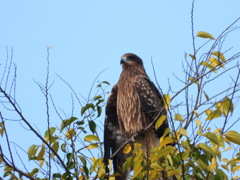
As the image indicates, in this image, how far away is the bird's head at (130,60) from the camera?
19.7 ft

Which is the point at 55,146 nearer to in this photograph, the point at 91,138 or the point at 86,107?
the point at 91,138

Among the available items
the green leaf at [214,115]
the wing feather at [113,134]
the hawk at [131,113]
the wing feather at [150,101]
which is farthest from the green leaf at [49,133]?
the wing feather at [150,101]

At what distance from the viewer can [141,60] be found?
6.21 m

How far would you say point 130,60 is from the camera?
6.08m

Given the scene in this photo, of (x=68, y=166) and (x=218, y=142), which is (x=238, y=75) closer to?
(x=218, y=142)

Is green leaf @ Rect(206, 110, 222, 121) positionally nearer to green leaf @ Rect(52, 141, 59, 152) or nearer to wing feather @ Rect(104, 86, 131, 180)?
green leaf @ Rect(52, 141, 59, 152)

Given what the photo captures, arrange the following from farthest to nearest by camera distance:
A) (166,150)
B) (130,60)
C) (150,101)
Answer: (130,60) < (150,101) < (166,150)

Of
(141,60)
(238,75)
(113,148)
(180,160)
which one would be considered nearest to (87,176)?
(180,160)

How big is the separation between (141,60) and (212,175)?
3622mm

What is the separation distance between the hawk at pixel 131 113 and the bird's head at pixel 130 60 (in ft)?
A: 1.73

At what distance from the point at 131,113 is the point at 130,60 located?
109 centimetres

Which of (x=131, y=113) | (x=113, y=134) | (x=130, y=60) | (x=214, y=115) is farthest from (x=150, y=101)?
(x=214, y=115)

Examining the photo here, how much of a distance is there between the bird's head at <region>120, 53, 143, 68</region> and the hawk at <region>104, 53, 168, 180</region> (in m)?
0.53

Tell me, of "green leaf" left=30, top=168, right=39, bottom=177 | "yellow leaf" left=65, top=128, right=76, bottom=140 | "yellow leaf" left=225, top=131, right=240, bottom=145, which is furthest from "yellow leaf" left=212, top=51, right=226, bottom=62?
"green leaf" left=30, top=168, right=39, bottom=177
